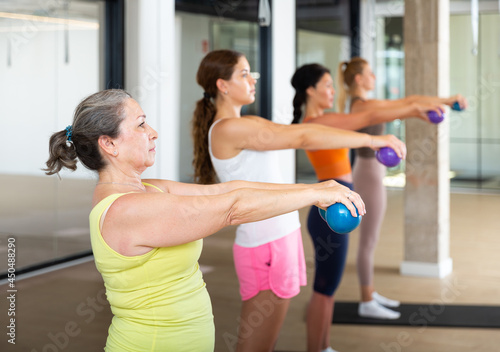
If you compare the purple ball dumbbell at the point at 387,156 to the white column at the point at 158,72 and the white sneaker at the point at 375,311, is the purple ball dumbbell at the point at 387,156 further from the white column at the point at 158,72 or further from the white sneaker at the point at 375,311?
the white sneaker at the point at 375,311

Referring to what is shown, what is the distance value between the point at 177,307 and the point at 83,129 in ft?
1.62

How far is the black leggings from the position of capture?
122 inches

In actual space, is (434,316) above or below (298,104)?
below

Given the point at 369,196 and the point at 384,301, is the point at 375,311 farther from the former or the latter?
the point at 369,196

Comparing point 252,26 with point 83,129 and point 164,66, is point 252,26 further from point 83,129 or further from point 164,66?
point 83,129

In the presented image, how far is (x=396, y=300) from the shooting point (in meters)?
4.45

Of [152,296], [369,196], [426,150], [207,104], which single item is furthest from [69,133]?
[426,150]

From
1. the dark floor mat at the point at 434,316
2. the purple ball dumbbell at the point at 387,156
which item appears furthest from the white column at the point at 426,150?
the purple ball dumbbell at the point at 387,156

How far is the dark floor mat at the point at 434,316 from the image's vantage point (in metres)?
3.85

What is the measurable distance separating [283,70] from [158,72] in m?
3.59

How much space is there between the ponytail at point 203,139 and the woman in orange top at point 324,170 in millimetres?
662

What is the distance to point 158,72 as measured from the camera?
3750mm

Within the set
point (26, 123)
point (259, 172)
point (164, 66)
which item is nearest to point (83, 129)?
point (259, 172)

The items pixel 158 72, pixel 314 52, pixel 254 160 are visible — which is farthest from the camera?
pixel 314 52
